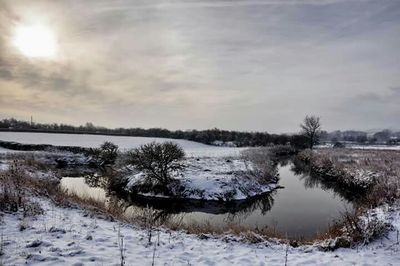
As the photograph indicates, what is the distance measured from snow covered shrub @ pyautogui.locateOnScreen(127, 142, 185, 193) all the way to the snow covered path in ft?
56.0

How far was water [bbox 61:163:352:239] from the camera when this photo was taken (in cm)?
1855

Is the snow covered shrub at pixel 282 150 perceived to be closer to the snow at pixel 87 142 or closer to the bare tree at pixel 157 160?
the snow at pixel 87 142

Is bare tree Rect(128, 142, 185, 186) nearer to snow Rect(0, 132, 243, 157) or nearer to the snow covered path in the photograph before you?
the snow covered path

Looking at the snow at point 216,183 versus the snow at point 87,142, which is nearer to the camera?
the snow at point 216,183

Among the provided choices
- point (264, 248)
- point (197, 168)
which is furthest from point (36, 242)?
point (197, 168)

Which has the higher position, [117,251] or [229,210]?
[117,251]

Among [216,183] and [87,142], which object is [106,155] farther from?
[216,183]

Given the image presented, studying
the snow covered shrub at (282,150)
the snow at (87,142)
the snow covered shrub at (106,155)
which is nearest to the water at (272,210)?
the snow covered shrub at (106,155)

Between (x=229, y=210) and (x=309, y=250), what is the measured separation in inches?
553

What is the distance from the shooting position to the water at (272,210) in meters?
18.5

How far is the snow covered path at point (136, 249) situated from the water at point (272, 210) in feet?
22.0

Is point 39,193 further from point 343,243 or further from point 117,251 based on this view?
point 343,243

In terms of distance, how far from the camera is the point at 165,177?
28.2 m

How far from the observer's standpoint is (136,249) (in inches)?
322
